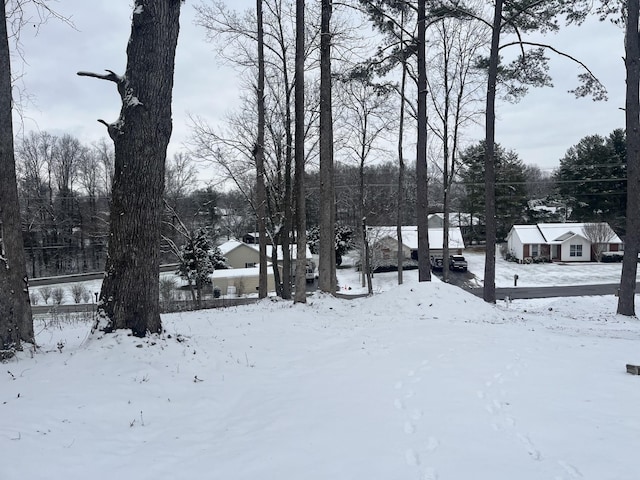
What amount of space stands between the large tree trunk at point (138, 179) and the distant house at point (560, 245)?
3940 cm

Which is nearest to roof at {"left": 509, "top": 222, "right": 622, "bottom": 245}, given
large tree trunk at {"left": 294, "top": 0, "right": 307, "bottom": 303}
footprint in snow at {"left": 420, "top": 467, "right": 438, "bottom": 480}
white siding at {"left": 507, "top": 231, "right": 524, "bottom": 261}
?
white siding at {"left": 507, "top": 231, "right": 524, "bottom": 261}

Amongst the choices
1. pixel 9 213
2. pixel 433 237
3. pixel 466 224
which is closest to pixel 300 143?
pixel 9 213

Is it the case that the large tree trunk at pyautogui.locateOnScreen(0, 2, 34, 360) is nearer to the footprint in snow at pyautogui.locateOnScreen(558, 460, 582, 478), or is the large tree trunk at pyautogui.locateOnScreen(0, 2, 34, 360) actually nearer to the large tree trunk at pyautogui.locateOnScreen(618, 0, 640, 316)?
the footprint in snow at pyautogui.locateOnScreen(558, 460, 582, 478)

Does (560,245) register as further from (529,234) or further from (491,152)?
(491,152)

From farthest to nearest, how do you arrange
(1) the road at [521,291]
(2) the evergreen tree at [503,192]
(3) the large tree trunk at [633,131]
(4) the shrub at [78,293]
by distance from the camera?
(2) the evergreen tree at [503,192]
(4) the shrub at [78,293]
(1) the road at [521,291]
(3) the large tree trunk at [633,131]

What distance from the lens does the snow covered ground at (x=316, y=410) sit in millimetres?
2898

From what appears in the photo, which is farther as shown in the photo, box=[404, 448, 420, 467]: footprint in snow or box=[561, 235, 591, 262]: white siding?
box=[561, 235, 591, 262]: white siding

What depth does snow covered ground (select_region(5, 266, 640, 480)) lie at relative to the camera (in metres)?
2.90

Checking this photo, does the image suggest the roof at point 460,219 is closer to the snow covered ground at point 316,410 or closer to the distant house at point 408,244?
the distant house at point 408,244

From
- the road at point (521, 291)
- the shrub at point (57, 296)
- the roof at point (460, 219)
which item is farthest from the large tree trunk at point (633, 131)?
the roof at point (460, 219)

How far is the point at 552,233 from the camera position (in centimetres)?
3991

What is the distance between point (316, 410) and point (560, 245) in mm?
41940

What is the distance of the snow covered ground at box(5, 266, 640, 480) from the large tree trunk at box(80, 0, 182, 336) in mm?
415

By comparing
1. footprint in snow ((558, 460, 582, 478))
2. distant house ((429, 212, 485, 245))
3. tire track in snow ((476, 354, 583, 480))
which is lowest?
tire track in snow ((476, 354, 583, 480))
